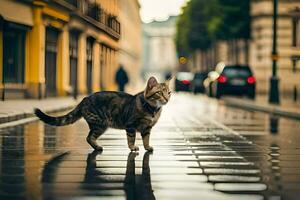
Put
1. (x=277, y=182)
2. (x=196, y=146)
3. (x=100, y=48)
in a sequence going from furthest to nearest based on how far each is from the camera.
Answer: (x=100, y=48), (x=196, y=146), (x=277, y=182)

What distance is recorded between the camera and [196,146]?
11.9 metres

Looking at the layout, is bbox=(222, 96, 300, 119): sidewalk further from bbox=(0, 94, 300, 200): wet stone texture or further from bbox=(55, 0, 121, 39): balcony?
bbox=(55, 0, 121, 39): balcony

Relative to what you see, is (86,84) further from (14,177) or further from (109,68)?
(14,177)

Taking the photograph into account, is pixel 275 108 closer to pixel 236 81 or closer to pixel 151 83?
pixel 236 81

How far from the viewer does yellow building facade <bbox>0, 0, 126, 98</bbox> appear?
98.9 ft

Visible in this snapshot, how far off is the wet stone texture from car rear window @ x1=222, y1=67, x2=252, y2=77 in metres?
21.2

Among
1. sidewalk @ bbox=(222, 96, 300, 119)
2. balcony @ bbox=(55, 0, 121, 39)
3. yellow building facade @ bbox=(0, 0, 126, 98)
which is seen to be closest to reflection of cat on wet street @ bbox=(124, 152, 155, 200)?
sidewalk @ bbox=(222, 96, 300, 119)

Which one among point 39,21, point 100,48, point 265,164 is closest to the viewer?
point 265,164

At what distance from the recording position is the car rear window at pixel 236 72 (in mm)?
35938

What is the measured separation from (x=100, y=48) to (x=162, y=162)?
41890mm

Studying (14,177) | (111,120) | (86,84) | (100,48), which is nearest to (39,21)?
(86,84)

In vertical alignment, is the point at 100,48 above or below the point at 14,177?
above

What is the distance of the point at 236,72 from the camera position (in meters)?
36.1

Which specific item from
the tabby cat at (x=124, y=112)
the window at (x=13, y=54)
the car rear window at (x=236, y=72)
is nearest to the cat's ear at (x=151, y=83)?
the tabby cat at (x=124, y=112)
